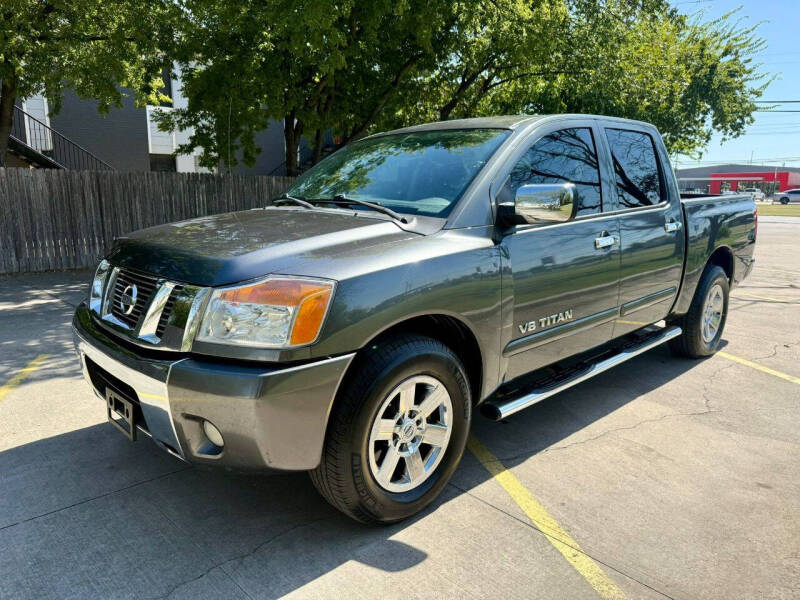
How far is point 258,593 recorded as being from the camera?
231cm

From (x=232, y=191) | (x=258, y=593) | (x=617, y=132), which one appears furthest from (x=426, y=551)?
(x=232, y=191)

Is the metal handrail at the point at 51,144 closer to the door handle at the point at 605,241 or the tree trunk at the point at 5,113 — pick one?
the tree trunk at the point at 5,113

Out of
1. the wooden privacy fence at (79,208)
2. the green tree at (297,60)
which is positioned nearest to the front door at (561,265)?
the green tree at (297,60)

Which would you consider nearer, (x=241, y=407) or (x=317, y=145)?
(x=241, y=407)

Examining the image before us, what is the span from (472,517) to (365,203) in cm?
171

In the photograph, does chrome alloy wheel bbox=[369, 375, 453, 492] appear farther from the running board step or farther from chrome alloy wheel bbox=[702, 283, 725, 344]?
chrome alloy wheel bbox=[702, 283, 725, 344]

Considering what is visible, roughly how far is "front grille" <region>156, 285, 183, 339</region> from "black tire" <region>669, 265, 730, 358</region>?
169 inches

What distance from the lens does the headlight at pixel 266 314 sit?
91.4 inches

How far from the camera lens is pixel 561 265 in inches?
134

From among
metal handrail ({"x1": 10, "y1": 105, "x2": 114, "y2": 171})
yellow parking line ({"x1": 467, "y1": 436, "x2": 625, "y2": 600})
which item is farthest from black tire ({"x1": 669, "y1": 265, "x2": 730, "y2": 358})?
metal handrail ({"x1": 10, "y1": 105, "x2": 114, "y2": 171})

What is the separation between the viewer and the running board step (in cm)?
317

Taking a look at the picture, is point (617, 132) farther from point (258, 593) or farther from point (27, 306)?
point (27, 306)

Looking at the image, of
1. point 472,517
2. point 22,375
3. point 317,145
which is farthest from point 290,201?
point 317,145

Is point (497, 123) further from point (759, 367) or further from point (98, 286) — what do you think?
point (759, 367)
